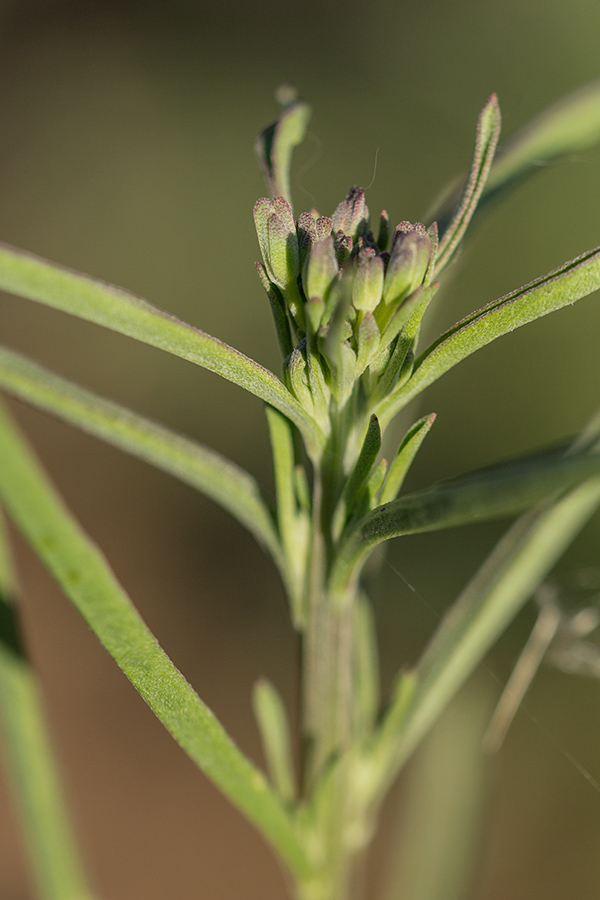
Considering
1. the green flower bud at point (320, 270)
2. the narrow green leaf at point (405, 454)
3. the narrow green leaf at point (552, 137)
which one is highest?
the narrow green leaf at point (552, 137)

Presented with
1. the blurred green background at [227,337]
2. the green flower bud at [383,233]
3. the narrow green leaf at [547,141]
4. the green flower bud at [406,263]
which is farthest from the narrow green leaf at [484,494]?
the blurred green background at [227,337]

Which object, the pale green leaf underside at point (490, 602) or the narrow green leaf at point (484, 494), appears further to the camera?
the pale green leaf underside at point (490, 602)

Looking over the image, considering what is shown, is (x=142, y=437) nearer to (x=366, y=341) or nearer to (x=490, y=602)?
(x=366, y=341)

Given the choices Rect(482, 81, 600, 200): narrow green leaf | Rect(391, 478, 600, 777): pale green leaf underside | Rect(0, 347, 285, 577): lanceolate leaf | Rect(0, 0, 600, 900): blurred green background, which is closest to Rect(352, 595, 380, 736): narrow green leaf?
Rect(391, 478, 600, 777): pale green leaf underside

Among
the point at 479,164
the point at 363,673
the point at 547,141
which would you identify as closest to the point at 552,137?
the point at 547,141

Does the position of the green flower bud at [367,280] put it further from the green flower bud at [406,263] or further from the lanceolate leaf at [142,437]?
the lanceolate leaf at [142,437]

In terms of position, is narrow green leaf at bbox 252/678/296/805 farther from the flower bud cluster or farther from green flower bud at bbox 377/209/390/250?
green flower bud at bbox 377/209/390/250

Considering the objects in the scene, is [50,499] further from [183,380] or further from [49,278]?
[183,380]
